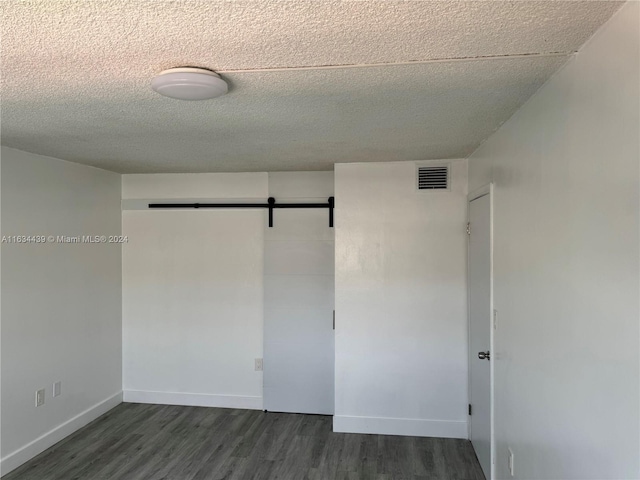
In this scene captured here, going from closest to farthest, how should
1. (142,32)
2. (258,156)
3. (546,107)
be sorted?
(142,32) → (546,107) → (258,156)

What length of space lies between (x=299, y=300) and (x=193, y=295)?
111cm

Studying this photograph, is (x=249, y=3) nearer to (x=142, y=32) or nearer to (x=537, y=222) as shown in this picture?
(x=142, y=32)

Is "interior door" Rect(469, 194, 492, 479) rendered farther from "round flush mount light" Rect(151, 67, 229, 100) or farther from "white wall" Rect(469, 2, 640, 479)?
"round flush mount light" Rect(151, 67, 229, 100)

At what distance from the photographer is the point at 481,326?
2.96m

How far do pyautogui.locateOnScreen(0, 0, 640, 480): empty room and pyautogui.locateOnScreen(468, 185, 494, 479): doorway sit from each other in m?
0.04

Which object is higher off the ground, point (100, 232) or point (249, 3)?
point (249, 3)

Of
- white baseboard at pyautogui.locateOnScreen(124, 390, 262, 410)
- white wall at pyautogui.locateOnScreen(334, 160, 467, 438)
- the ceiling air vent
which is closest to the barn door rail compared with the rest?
white wall at pyautogui.locateOnScreen(334, 160, 467, 438)

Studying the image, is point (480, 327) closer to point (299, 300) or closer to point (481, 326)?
point (481, 326)

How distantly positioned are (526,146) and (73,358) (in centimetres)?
380

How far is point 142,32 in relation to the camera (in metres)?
1.29

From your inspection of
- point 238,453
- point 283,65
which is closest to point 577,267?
point 283,65

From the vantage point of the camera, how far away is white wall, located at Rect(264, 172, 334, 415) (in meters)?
4.07

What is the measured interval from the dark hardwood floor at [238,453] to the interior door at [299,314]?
0.77 feet

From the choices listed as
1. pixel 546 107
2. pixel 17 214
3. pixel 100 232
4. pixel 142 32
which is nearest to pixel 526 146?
pixel 546 107
